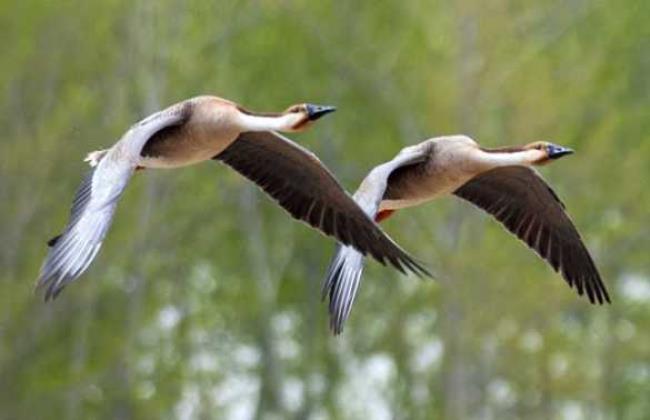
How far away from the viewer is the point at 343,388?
42.7 m

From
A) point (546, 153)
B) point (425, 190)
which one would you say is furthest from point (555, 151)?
point (425, 190)

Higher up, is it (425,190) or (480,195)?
(480,195)

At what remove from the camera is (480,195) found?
1939 centimetres

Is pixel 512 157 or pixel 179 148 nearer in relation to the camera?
pixel 179 148

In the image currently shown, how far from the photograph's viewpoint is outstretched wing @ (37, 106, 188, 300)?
15.8m

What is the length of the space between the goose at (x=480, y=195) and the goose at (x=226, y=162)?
9.0 inches

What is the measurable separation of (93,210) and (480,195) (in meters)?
3.84

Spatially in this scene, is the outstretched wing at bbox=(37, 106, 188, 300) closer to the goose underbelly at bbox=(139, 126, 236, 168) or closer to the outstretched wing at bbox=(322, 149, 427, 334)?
the goose underbelly at bbox=(139, 126, 236, 168)

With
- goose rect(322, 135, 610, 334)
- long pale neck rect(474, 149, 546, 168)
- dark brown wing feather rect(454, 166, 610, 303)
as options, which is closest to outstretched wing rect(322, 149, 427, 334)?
goose rect(322, 135, 610, 334)

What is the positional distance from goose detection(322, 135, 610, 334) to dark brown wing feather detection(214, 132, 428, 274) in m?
0.27

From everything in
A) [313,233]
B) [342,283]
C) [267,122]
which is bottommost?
[342,283]

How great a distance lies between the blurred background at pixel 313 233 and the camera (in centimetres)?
3203

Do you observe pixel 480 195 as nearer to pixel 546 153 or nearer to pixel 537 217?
pixel 537 217

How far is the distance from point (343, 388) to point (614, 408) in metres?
4.22
